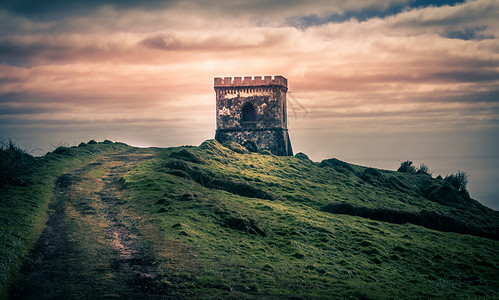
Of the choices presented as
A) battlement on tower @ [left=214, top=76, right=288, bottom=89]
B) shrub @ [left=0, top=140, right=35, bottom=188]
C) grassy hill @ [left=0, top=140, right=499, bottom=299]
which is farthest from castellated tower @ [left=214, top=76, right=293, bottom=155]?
shrub @ [left=0, top=140, right=35, bottom=188]

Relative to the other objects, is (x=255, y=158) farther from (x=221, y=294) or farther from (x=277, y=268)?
(x=221, y=294)

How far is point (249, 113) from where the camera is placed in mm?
75438

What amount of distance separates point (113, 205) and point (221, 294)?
17164 mm

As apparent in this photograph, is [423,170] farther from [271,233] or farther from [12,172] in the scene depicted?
[12,172]

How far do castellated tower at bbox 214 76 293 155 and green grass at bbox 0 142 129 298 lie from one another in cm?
2582

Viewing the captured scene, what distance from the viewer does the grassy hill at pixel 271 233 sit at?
20991 mm

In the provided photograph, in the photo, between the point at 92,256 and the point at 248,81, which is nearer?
the point at 92,256

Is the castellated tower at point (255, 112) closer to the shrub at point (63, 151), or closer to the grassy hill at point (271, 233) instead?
the grassy hill at point (271, 233)

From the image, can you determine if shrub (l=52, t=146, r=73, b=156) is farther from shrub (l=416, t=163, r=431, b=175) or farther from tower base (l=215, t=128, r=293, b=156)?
shrub (l=416, t=163, r=431, b=175)

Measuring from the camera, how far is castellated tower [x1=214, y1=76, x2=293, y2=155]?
72.6m

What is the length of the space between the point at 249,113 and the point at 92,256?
5528 centimetres

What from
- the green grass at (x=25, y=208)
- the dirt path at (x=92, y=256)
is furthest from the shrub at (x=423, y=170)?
the dirt path at (x=92, y=256)

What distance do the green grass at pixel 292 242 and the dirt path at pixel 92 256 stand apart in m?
1.70

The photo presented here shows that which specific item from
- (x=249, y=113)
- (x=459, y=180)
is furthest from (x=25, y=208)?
(x=459, y=180)
